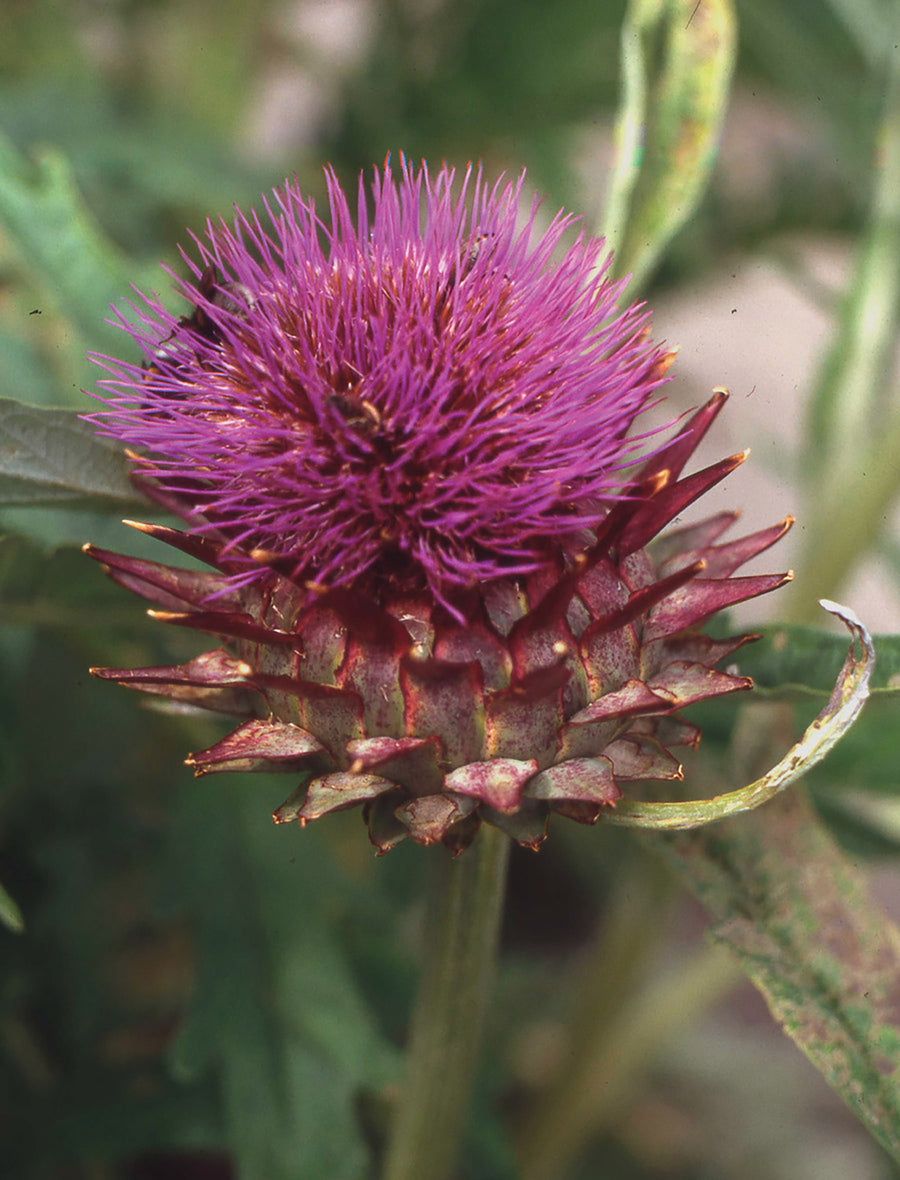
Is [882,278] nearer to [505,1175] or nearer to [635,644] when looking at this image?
[635,644]

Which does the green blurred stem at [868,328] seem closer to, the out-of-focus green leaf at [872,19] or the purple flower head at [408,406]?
the out-of-focus green leaf at [872,19]

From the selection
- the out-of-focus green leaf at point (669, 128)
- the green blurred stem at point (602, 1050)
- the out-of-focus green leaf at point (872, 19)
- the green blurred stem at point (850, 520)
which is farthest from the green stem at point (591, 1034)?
the out-of-focus green leaf at point (872, 19)

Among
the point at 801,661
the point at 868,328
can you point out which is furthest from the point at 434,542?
the point at 868,328

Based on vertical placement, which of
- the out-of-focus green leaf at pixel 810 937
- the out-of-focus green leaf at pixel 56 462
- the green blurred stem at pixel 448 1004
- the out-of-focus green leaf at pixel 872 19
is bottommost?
the green blurred stem at pixel 448 1004

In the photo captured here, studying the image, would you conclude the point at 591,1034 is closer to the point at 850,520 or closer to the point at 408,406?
the point at 850,520

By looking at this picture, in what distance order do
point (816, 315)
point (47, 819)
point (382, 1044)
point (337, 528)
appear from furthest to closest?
point (816, 315), point (47, 819), point (382, 1044), point (337, 528)

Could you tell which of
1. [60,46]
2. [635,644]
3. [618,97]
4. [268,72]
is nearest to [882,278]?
[618,97]

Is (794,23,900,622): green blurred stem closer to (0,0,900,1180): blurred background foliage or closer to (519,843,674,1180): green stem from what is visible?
(0,0,900,1180): blurred background foliage
